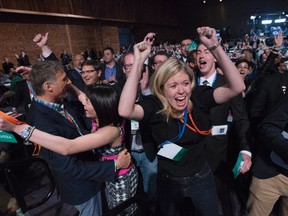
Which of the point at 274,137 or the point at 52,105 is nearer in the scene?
the point at 274,137

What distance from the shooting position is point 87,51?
614 inches

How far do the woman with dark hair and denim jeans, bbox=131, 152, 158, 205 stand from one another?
21.5 inches

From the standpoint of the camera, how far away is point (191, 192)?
5.43ft

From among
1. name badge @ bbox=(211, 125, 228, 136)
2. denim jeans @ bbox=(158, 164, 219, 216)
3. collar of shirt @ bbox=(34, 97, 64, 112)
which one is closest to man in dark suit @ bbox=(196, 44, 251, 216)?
name badge @ bbox=(211, 125, 228, 136)

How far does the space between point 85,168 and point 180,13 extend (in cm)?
3056

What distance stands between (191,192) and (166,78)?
32.4 inches

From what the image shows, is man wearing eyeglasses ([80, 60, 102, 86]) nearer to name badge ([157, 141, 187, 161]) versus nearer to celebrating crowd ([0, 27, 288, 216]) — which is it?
celebrating crowd ([0, 27, 288, 216])

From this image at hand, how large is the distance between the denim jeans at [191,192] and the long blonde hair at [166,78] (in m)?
0.46

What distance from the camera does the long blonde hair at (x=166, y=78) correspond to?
151 centimetres

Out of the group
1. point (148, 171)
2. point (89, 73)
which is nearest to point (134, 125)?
point (148, 171)

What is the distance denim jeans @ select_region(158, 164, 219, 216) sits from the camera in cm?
163

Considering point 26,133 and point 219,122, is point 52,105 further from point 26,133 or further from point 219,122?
point 219,122

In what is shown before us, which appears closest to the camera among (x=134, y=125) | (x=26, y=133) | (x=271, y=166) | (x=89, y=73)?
(x=26, y=133)

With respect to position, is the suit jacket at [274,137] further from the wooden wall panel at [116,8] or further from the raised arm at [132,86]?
the wooden wall panel at [116,8]
